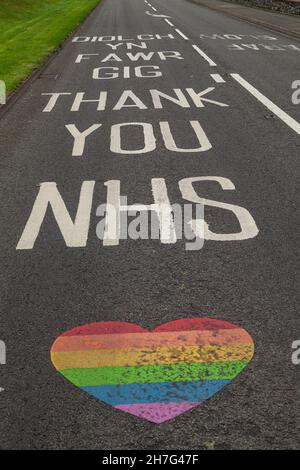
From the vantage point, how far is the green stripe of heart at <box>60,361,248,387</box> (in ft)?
12.5

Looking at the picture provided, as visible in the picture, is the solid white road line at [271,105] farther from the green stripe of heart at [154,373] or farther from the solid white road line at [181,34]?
the solid white road line at [181,34]

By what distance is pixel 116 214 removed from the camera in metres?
6.62

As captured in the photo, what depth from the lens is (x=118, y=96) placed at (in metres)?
13.3

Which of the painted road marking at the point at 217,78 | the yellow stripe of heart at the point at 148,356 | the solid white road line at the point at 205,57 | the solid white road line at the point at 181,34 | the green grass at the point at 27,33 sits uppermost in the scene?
the yellow stripe of heart at the point at 148,356

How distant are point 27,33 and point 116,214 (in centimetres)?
2209

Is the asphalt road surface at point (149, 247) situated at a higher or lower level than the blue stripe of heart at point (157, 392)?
lower

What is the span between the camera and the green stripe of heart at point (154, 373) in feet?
12.5

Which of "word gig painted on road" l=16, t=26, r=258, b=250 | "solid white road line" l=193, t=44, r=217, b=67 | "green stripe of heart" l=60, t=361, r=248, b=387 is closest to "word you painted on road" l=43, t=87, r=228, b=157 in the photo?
"word gig painted on road" l=16, t=26, r=258, b=250

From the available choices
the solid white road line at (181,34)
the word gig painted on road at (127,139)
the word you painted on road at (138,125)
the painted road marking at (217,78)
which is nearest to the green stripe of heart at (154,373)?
the word gig painted on road at (127,139)

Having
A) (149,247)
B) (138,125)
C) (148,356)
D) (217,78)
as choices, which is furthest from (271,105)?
(148,356)

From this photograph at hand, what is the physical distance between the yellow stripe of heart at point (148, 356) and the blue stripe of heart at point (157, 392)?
25cm

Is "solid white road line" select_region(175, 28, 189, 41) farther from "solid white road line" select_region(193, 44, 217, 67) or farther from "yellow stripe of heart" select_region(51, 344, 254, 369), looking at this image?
"yellow stripe of heart" select_region(51, 344, 254, 369)
